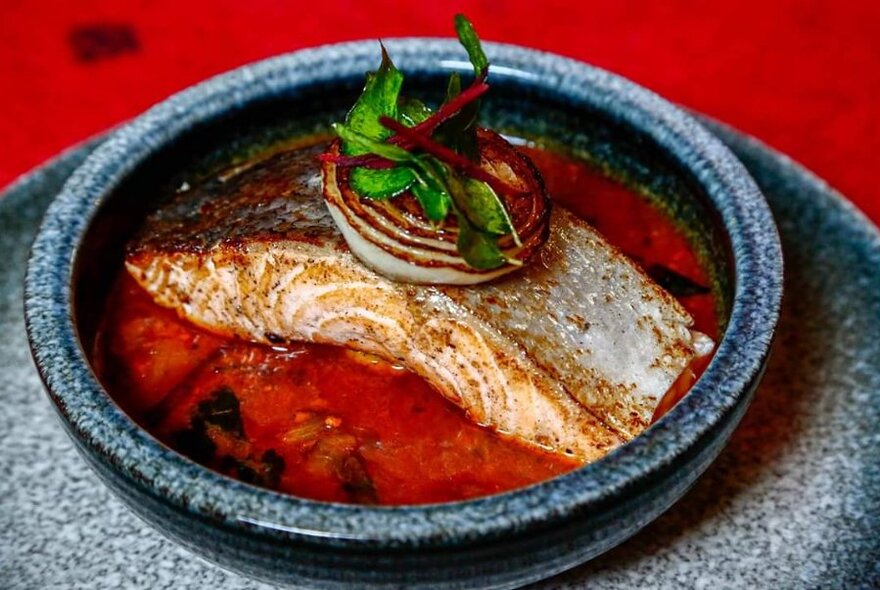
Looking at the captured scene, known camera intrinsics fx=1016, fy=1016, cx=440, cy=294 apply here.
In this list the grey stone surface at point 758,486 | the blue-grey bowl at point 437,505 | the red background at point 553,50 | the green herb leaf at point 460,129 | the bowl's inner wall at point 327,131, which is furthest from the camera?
the red background at point 553,50

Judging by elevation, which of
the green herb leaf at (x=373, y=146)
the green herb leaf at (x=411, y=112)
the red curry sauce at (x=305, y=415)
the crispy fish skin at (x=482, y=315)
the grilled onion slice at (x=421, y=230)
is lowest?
the red curry sauce at (x=305, y=415)

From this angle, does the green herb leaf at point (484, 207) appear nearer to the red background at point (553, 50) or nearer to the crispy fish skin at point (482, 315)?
the crispy fish skin at point (482, 315)

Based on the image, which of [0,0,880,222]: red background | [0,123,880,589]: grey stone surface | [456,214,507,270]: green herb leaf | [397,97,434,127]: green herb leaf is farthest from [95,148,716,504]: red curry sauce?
[0,0,880,222]: red background

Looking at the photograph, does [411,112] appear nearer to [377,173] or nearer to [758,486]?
[377,173]

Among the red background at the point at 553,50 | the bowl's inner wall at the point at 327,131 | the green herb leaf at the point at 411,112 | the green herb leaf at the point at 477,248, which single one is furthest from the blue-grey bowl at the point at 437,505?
the red background at the point at 553,50

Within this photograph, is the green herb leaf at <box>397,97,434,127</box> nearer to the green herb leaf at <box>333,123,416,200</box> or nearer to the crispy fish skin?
the green herb leaf at <box>333,123,416,200</box>

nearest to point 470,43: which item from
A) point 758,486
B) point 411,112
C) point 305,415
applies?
point 411,112

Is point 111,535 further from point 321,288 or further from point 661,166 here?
point 661,166
